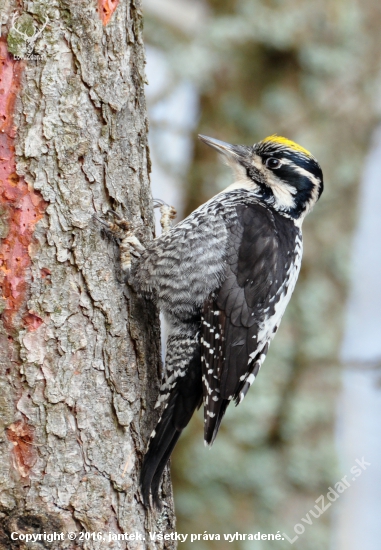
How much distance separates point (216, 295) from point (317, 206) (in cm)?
224

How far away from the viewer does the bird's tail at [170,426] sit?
7.99ft

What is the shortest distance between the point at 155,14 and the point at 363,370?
9.66ft

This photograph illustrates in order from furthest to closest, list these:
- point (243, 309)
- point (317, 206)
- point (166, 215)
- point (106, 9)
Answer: point (317, 206)
point (166, 215)
point (243, 309)
point (106, 9)

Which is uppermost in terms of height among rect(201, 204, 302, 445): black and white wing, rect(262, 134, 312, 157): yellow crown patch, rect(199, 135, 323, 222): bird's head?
rect(262, 134, 312, 157): yellow crown patch

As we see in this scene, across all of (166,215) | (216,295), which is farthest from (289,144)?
(216,295)

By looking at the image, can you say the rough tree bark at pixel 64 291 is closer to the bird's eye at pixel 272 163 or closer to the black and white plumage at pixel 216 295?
the black and white plumage at pixel 216 295

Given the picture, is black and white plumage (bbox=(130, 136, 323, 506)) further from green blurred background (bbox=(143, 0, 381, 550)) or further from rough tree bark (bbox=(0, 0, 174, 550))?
green blurred background (bbox=(143, 0, 381, 550))

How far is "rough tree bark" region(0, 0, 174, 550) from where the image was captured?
2219 millimetres

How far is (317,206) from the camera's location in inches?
192

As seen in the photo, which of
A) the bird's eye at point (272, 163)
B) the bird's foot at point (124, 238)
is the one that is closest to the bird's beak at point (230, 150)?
the bird's eye at point (272, 163)

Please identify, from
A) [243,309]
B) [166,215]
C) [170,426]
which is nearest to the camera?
[170,426]

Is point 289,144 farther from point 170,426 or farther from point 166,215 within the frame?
point 170,426

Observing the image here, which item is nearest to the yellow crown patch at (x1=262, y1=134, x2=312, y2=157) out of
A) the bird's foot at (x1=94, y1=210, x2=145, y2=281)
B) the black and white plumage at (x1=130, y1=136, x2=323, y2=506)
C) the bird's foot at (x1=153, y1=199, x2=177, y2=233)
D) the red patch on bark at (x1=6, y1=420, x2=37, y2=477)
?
the black and white plumage at (x1=130, y1=136, x2=323, y2=506)

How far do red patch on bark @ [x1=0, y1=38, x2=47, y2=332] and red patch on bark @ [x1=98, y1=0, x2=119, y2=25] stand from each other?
1.21ft
